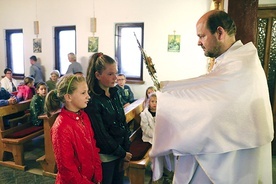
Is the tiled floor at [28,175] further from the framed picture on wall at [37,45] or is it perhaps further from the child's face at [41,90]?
the framed picture on wall at [37,45]

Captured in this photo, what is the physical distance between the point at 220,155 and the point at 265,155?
0.88 feet

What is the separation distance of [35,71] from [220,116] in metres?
7.12

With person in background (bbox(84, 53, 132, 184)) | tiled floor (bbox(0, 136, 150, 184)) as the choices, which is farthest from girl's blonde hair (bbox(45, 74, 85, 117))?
tiled floor (bbox(0, 136, 150, 184))

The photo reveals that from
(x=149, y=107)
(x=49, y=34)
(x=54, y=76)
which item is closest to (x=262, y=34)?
(x=149, y=107)

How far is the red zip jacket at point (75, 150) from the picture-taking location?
1.61 meters

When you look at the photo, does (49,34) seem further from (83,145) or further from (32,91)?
(83,145)

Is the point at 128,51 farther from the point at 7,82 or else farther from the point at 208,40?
the point at 208,40

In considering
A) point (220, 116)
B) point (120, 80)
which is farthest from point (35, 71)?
point (220, 116)

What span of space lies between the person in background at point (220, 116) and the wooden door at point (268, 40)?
10.6 ft

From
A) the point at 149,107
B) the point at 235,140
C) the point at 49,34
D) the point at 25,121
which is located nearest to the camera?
the point at 235,140

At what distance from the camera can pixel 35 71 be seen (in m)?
7.29

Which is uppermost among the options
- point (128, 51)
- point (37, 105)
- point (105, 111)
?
point (128, 51)

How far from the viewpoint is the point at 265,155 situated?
1.24 meters

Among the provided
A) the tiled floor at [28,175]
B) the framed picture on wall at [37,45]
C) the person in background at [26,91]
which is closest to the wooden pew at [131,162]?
the tiled floor at [28,175]
